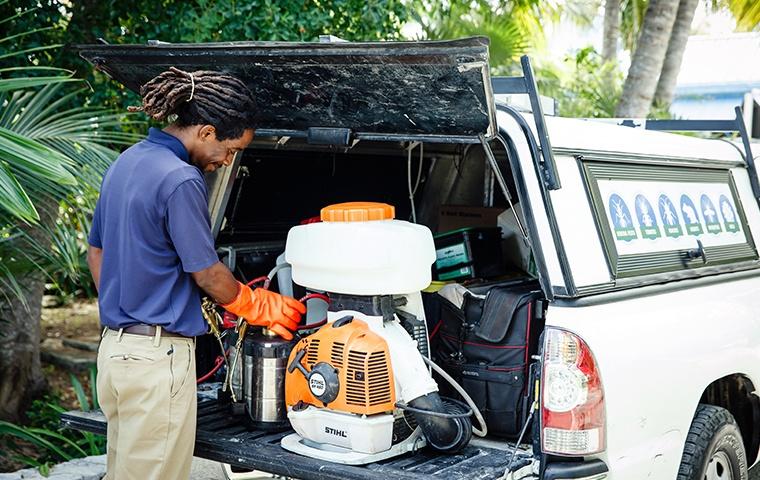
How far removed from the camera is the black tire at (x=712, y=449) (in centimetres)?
372

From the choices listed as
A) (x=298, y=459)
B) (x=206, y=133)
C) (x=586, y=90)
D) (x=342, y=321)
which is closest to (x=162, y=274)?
(x=206, y=133)

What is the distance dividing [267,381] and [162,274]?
709 mm

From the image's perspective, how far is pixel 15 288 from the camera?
448cm

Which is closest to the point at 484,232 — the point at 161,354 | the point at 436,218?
the point at 436,218

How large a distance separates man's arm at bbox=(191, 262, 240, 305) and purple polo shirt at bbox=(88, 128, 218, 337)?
0.04m

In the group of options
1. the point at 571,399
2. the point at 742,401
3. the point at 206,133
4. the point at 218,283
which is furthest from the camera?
the point at 742,401

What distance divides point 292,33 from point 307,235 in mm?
2834

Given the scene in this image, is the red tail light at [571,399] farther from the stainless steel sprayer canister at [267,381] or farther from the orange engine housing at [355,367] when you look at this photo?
the stainless steel sprayer canister at [267,381]

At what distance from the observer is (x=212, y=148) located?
3.43 metres

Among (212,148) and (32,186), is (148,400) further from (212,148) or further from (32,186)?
(32,186)

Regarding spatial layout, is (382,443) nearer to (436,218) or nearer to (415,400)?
(415,400)

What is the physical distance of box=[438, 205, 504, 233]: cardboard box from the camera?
5359 millimetres

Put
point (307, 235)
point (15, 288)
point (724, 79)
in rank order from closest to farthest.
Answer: point (307, 235) < point (15, 288) < point (724, 79)

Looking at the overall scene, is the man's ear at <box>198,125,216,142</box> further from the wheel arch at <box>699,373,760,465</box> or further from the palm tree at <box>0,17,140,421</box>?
the wheel arch at <box>699,373,760,465</box>
